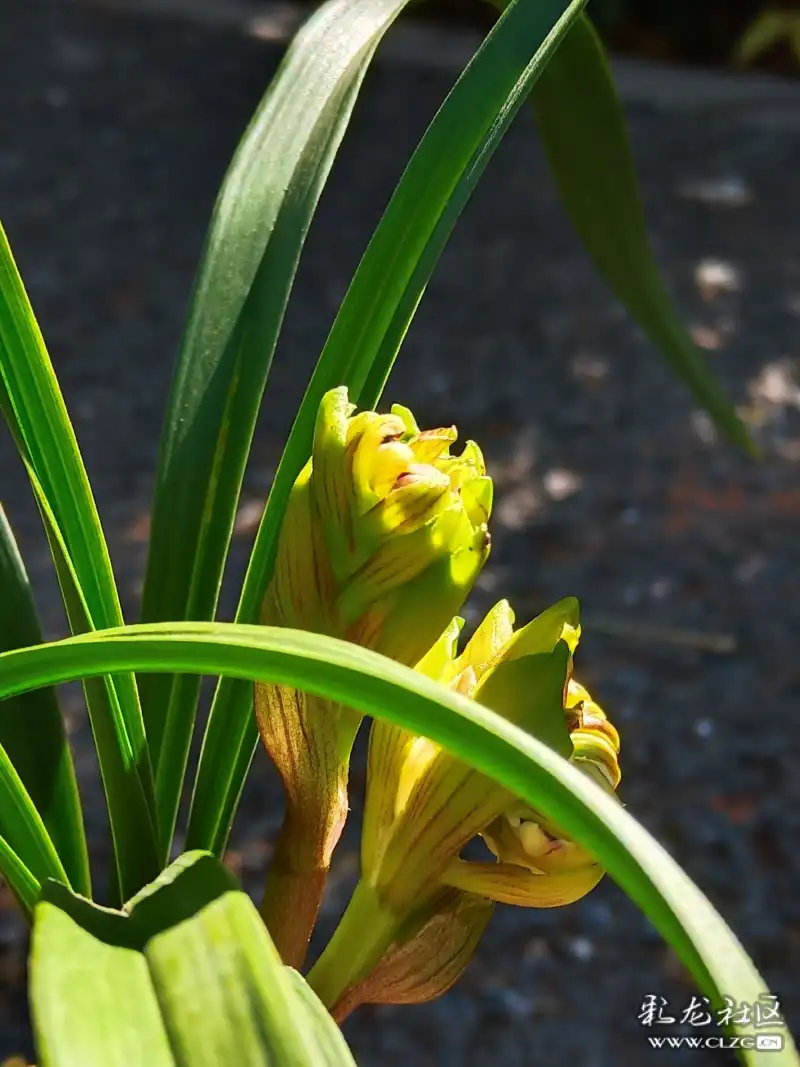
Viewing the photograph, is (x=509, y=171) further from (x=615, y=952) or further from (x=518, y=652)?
(x=518, y=652)

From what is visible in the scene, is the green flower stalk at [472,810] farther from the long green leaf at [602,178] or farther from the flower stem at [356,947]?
the long green leaf at [602,178]

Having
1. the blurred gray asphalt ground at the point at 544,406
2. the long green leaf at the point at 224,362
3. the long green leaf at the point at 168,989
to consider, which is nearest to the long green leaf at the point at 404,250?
the long green leaf at the point at 224,362

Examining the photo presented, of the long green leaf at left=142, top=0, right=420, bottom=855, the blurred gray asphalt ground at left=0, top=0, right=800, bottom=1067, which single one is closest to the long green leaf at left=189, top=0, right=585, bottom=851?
the long green leaf at left=142, top=0, right=420, bottom=855

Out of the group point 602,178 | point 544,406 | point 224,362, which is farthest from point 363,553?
point 544,406

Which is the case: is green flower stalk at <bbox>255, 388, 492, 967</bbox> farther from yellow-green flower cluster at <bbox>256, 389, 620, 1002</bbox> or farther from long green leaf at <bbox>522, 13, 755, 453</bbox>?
long green leaf at <bbox>522, 13, 755, 453</bbox>

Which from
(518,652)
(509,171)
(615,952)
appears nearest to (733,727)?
(615,952)

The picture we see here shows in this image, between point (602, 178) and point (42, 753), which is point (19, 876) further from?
point (602, 178)
